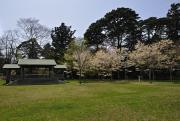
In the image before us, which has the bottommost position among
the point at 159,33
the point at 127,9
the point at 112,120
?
the point at 112,120

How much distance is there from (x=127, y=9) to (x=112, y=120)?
56.4 metres

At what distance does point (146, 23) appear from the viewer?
65.6 m

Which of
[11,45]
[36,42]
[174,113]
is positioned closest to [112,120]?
[174,113]

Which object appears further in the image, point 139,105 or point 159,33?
point 159,33

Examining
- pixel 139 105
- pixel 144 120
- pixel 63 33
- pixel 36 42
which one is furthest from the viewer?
pixel 63 33

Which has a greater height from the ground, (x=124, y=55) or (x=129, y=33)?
(x=129, y=33)

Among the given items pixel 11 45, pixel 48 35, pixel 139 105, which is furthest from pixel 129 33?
pixel 139 105

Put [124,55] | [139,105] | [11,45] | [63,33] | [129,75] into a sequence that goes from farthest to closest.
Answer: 1. [63,33]
2. [11,45]
3. [129,75]
4. [124,55]
5. [139,105]

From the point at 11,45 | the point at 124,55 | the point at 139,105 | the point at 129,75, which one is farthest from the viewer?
the point at 11,45

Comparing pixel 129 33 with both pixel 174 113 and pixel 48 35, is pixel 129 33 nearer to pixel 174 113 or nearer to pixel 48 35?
pixel 48 35

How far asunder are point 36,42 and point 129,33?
23217mm

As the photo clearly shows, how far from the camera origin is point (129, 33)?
64812mm

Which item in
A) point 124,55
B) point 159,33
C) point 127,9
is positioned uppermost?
point 127,9

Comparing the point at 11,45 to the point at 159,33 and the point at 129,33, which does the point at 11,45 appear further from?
the point at 159,33
